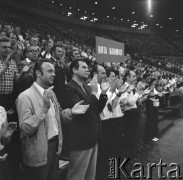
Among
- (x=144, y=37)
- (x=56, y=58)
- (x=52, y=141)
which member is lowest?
(x=52, y=141)

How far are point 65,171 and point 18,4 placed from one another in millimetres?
17617

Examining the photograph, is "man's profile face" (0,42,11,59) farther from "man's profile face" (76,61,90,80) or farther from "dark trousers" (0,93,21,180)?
"man's profile face" (76,61,90,80)

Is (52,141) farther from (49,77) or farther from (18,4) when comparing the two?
(18,4)

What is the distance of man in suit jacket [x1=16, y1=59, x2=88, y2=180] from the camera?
7.15ft

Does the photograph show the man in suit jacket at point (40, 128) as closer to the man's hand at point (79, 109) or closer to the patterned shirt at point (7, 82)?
the man's hand at point (79, 109)

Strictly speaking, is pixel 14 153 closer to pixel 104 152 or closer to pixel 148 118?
pixel 104 152

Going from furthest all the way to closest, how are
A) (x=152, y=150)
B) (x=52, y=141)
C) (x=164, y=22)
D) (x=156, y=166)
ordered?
(x=164, y=22)
(x=152, y=150)
(x=156, y=166)
(x=52, y=141)

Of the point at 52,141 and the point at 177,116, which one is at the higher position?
the point at 52,141

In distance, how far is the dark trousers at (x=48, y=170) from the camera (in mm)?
2262

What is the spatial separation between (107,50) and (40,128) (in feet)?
15.1

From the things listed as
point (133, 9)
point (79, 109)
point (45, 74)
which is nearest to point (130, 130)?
point (79, 109)

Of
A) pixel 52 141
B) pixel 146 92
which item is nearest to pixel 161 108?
pixel 146 92

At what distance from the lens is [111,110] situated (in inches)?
150
